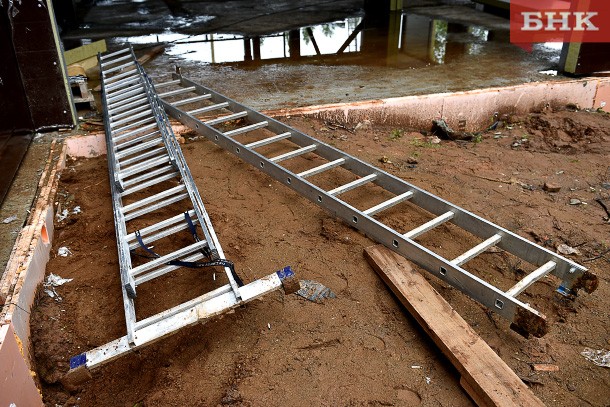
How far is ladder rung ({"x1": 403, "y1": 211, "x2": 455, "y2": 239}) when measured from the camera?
320cm

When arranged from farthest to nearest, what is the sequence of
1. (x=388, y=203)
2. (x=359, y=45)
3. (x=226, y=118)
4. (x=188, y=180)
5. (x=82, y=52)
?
1. (x=359, y=45)
2. (x=82, y=52)
3. (x=226, y=118)
4. (x=188, y=180)
5. (x=388, y=203)

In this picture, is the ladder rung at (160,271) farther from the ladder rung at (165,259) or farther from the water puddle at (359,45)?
the water puddle at (359,45)

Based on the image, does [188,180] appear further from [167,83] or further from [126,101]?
[167,83]

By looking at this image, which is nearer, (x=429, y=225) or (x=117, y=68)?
(x=429, y=225)

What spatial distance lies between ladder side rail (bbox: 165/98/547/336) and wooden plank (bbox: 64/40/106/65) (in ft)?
11.2

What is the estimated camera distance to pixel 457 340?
8.50ft

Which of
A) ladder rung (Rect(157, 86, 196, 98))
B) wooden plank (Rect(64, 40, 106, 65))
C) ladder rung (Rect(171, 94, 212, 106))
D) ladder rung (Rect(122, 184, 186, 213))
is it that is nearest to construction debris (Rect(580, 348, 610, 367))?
ladder rung (Rect(122, 184, 186, 213))

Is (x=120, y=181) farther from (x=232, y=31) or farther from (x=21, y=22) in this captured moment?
(x=232, y=31)

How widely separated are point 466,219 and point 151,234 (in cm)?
239

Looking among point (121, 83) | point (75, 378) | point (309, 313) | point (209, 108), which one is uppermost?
point (121, 83)

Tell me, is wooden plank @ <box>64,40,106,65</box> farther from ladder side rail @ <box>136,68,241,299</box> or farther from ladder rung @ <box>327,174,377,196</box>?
ladder rung @ <box>327,174,377,196</box>

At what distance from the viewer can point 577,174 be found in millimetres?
4902

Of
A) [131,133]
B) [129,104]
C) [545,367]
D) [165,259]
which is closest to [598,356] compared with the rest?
[545,367]

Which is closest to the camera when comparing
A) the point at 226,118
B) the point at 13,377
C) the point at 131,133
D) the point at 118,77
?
the point at 13,377
